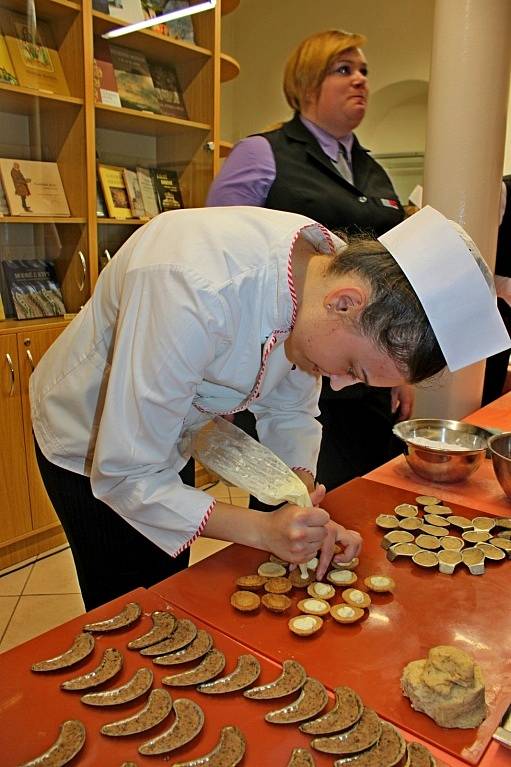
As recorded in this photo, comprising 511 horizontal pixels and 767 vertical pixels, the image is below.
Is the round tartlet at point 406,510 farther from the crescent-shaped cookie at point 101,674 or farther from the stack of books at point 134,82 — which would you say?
the stack of books at point 134,82

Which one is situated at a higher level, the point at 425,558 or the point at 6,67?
the point at 6,67

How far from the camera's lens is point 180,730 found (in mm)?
704

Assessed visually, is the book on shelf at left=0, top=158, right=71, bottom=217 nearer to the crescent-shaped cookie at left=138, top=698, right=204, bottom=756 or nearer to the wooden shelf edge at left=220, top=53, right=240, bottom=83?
the wooden shelf edge at left=220, top=53, right=240, bottom=83

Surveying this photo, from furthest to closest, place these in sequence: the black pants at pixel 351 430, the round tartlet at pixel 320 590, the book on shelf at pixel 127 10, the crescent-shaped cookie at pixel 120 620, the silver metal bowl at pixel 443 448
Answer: the book on shelf at pixel 127 10, the black pants at pixel 351 430, the silver metal bowl at pixel 443 448, the round tartlet at pixel 320 590, the crescent-shaped cookie at pixel 120 620

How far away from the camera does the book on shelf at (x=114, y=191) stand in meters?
2.75

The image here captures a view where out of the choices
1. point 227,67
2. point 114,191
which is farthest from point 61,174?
point 227,67

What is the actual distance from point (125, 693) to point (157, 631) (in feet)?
0.38

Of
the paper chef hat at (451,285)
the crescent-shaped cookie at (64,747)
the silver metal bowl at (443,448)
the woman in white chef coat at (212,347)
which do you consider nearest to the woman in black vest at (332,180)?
the silver metal bowl at (443,448)

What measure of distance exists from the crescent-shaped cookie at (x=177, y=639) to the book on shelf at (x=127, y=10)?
2475 millimetres

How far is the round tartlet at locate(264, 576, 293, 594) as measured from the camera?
0.97 m

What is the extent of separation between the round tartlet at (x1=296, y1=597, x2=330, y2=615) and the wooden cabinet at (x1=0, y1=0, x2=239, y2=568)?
168 centimetres

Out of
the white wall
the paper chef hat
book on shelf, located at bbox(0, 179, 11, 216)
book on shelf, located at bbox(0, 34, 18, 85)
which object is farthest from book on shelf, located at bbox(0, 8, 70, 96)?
the white wall

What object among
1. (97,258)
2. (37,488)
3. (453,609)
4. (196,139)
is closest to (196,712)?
(453,609)

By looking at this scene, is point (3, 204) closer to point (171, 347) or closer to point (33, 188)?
point (33, 188)
